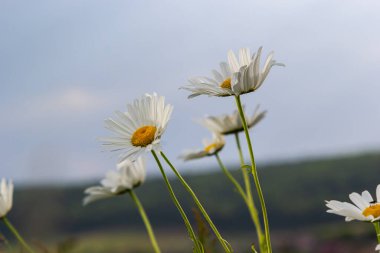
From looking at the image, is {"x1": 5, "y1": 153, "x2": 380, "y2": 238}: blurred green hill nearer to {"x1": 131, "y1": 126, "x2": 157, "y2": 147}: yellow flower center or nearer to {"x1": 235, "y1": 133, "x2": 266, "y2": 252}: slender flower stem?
{"x1": 235, "y1": 133, "x2": 266, "y2": 252}: slender flower stem

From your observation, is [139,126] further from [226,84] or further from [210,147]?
[210,147]

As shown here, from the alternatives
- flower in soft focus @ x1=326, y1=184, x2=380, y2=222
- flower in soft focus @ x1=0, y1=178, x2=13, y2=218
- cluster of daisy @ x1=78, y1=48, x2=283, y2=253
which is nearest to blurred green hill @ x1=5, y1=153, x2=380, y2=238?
flower in soft focus @ x1=0, y1=178, x2=13, y2=218

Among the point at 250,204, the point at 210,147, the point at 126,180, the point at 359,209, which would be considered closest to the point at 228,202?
the point at 210,147

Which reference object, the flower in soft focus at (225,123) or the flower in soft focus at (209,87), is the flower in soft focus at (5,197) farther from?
the flower in soft focus at (209,87)

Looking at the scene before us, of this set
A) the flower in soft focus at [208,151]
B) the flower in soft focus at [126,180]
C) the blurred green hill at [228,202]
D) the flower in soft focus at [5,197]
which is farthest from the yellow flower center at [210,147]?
the blurred green hill at [228,202]

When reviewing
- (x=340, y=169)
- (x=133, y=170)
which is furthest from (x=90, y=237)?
(x=133, y=170)

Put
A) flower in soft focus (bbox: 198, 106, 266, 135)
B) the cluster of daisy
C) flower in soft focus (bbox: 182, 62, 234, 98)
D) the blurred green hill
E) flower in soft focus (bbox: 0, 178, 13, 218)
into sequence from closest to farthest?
the cluster of daisy, flower in soft focus (bbox: 182, 62, 234, 98), flower in soft focus (bbox: 0, 178, 13, 218), flower in soft focus (bbox: 198, 106, 266, 135), the blurred green hill

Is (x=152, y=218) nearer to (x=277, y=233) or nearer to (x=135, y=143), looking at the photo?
(x=277, y=233)
